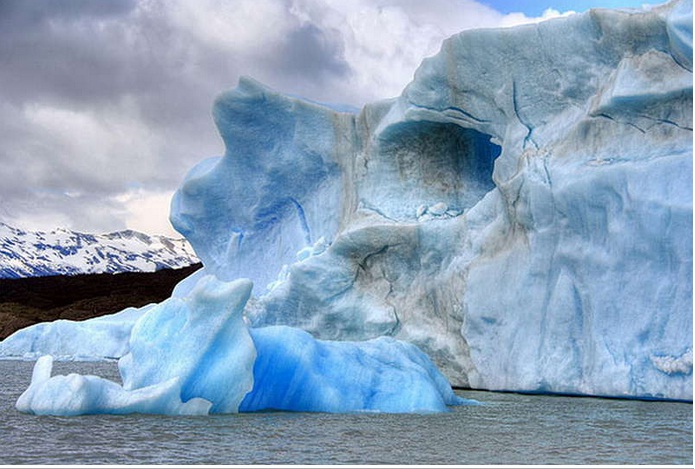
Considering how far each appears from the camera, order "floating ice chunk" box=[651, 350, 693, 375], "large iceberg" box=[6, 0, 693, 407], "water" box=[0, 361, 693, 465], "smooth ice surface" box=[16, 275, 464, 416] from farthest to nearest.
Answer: "large iceberg" box=[6, 0, 693, 407]
"floating ice chunk" box=[651, 350, 693, 375]
"smooth ice surface" box=[16, 275, 464, 416]
"water" box=[0, 361, 693, 465]

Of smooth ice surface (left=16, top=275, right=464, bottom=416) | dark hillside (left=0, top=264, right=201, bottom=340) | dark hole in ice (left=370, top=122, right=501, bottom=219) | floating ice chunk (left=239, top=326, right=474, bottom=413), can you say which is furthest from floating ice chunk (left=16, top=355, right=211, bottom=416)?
dark hillside (left=0, top=264, right=201, bottom=340)

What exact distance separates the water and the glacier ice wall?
4.44 feet

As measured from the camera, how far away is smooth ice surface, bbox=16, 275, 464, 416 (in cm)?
778

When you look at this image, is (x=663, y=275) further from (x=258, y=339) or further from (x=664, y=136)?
(x=258, y=339)

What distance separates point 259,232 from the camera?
51.1 feet

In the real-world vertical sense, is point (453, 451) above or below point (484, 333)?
below

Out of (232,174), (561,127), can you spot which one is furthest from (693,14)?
(232,174)

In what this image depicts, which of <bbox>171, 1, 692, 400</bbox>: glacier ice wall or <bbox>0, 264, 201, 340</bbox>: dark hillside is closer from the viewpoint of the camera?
<bbox>171, 1, 692, 400</bbox>: glacier ice wall

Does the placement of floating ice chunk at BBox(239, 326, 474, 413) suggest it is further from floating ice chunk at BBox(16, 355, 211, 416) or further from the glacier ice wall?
the glacier ice wall

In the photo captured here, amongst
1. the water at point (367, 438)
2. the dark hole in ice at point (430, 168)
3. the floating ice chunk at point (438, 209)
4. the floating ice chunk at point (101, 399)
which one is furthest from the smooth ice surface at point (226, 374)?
the dark hole in ice at point (430, 168)

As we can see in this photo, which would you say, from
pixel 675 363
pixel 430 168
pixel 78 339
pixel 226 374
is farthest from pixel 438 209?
pixel 78 339

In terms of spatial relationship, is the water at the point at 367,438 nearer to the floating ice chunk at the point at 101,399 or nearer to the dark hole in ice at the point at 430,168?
the floating ice chunk at the point at 101,399

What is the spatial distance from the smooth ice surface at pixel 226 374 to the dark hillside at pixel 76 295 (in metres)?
24.1

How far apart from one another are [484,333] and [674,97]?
340cm
